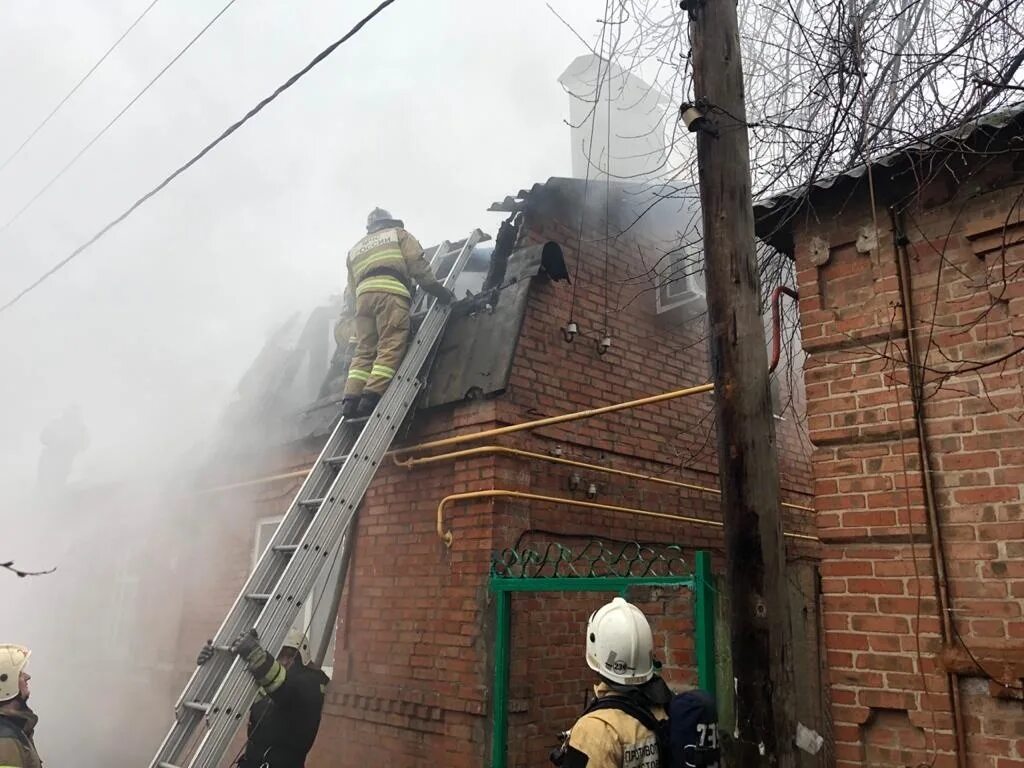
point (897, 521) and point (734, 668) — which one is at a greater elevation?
point (897, 521)

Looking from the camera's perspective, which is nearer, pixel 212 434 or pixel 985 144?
pixel 985 144

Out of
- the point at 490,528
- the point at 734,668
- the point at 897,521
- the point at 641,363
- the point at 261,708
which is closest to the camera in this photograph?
the point at 734,668

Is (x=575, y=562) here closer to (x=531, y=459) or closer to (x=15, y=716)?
(x=531, y=459)

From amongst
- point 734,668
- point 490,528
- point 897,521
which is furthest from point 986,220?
point 490,528

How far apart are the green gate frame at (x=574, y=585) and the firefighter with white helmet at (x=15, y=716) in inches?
94.8

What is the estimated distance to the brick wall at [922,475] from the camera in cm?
312

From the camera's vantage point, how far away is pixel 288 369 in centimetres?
892

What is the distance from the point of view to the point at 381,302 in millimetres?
5973

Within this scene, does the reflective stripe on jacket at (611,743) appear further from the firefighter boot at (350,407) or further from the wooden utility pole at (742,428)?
the firefighter boot at (350,407)

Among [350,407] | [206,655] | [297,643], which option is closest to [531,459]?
[350,407]

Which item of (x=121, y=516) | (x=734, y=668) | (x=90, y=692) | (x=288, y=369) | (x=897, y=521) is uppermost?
(x=288, y=369)

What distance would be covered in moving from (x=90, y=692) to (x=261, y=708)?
7392mm

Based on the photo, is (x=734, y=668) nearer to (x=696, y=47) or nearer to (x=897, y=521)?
(x=897, y=521)

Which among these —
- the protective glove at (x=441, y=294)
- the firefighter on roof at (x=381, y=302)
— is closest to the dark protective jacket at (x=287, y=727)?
the firefighter on roof at (x=381, y=302)
